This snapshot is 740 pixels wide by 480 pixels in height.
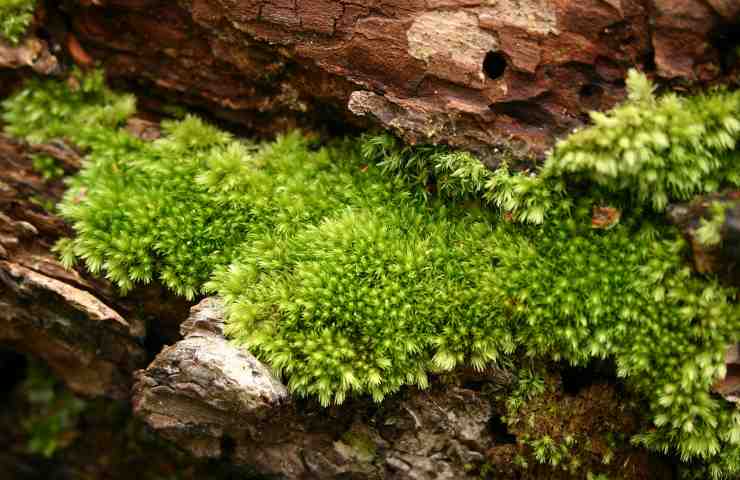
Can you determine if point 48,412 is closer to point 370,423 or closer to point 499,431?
point 370,423

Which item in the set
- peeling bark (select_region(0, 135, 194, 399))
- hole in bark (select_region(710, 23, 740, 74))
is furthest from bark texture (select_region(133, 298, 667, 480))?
hole in bark (select_region(710, 23, 740, 74))

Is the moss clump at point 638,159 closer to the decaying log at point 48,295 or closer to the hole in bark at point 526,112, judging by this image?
the hole in bark at point 526,112

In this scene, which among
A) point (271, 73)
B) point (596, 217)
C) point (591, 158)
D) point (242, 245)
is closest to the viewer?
point (591, 158)

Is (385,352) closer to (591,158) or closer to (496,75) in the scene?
(591,158)

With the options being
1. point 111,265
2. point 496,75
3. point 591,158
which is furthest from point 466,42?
point 111,265

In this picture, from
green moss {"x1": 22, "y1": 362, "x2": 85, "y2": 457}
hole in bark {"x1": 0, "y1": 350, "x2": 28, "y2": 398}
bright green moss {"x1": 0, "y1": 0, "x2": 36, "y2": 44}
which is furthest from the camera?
hole in bark {"x1": 0, "y1": 350, "x2": 28, "y2": 398}

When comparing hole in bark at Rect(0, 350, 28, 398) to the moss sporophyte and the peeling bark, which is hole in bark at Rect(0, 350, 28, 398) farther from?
the moss sporophyte
